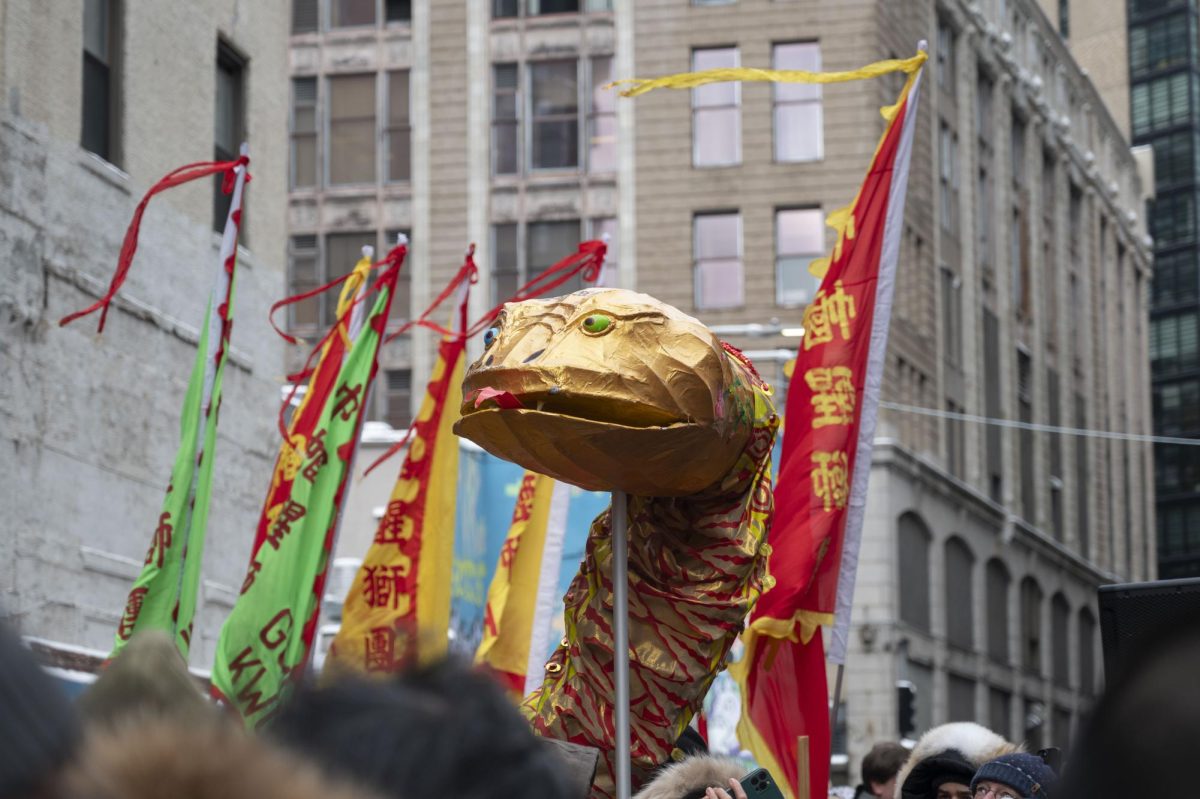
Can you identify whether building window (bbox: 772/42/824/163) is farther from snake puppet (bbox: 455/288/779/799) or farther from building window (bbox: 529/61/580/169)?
snake puppet (bbox: 455/288/779/799)

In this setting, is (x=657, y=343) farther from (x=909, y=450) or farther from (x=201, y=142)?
(x=909, y=450)

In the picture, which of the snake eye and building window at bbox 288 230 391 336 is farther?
building window at bbox 288 230 391 336

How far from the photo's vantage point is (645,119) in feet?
138

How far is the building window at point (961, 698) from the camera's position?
4347 cm

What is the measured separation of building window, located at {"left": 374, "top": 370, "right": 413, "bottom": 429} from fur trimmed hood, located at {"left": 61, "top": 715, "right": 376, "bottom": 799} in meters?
40.6

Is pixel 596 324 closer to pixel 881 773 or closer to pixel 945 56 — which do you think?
pixel 881 773

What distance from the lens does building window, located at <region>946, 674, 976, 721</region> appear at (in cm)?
4347

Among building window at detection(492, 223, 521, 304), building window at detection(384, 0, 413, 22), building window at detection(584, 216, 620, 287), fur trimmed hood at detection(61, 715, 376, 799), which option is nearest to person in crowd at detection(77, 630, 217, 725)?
fur trimmed hood at detection(61, 715, 376, 799)

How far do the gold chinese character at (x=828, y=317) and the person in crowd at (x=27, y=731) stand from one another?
7.57 meters

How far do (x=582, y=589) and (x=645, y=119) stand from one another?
35600mm

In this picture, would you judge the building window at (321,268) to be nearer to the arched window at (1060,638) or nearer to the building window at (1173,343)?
the arched window at (1060,638)

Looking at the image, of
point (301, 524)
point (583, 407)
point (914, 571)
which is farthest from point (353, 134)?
point (583, 407)

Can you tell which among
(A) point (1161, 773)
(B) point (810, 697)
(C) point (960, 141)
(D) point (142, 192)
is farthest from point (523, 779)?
(C) point (960, 141)

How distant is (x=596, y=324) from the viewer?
6312mm
